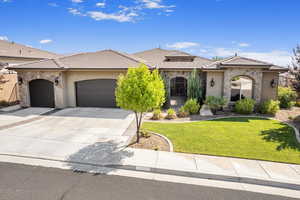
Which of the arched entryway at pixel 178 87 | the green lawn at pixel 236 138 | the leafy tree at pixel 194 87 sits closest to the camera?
the green lawn at pixel 236 138

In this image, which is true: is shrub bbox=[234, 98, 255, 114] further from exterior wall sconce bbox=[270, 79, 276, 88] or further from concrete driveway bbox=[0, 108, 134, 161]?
concrete driveway bbox=[0, 108, 134, 161]

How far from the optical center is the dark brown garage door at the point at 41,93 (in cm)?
1520

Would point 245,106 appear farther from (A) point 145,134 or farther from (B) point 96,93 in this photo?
(B) point 96,93

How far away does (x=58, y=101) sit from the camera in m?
14.9

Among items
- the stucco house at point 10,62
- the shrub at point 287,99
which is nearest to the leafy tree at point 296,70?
the shrub at point 287,99

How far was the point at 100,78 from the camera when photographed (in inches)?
589

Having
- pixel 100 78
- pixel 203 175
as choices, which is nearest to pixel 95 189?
pixel 203 175

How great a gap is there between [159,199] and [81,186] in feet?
7.36

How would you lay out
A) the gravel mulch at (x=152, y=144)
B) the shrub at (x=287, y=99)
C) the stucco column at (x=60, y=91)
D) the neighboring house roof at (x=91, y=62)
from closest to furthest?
the gravel mulch at (x=152, y=144)
the neighboring house roof at (x=91, y=62)
the stucco column at (x=60, y=91)
the shrub at (x=287, y=99)

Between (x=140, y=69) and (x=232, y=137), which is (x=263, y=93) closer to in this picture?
(x=232, y=137)

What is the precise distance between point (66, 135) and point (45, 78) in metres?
7.95

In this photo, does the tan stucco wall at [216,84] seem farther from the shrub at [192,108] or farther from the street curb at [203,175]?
the street curb at [203,175]

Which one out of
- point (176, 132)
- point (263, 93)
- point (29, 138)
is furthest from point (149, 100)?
point (263, 93)

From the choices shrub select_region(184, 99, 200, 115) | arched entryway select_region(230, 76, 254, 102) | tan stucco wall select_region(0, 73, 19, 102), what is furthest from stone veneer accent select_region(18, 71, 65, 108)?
arched entryway select_region(230, 76, 254, 102)
